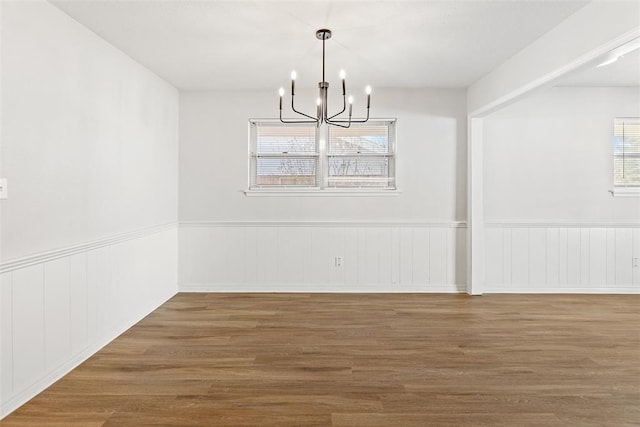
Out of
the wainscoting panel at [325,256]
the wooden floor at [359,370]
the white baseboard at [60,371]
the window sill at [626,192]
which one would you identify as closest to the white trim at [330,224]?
the wainscoting panel at [325,256]

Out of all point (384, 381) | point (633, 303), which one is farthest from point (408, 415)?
point (633, 303)

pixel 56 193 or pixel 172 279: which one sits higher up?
pixel 56 193

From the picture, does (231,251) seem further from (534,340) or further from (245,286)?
(534,340)

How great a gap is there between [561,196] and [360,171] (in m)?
A: 2.50

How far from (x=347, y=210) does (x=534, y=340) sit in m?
2.48

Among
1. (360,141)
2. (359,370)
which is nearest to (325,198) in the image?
(360,141)

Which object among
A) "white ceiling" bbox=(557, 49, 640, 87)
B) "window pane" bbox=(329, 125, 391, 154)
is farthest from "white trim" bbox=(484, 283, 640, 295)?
"white ceiling" bbox=(557, 49, 640, 87)

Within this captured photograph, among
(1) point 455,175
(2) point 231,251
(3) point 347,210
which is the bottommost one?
(2) point 231,251

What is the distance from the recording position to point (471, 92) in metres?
4.91

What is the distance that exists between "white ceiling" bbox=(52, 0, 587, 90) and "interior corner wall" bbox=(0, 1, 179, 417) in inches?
13.6

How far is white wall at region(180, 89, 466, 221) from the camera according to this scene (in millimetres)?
5074

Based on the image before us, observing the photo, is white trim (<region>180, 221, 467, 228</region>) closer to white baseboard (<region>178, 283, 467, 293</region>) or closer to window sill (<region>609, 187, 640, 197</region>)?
white baseboard (<region>178, 283, 467, 293</region>)

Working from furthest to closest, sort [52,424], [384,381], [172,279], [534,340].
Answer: [172,279] < [534,340] < [384,381] < [52,424]

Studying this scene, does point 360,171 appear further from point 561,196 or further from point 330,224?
point 561,196
